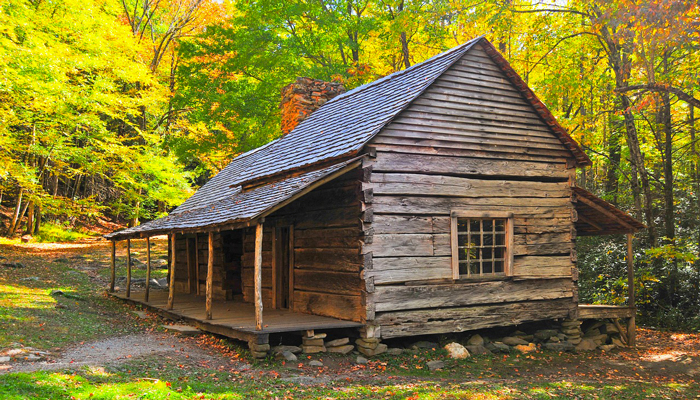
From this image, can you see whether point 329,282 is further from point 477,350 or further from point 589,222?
point 589,222

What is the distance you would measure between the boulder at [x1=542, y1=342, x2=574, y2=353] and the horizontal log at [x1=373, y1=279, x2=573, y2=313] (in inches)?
37.2

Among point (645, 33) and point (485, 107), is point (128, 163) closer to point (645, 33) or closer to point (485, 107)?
point (485, 107)

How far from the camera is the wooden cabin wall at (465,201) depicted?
9.70 metres

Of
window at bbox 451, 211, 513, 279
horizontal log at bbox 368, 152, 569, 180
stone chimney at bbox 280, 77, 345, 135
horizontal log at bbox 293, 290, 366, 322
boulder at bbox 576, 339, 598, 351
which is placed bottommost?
boulder at bbox 576, 339, 598, 351

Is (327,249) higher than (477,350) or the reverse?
higher

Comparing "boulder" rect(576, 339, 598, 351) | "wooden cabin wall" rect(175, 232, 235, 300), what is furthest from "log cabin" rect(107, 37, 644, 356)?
"wooden cabin wall" rect(175, 232, 235, 300)

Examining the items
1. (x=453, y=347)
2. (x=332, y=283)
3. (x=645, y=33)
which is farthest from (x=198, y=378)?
(x=645, y=33)

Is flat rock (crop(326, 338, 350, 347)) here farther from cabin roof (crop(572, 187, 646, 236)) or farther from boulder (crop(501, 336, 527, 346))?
cabin roof (crop(572, 187, 646, 236))

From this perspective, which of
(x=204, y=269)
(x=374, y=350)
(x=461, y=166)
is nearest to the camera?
(x=374, y=350)

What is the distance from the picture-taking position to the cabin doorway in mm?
12164

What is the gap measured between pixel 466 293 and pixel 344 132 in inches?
159

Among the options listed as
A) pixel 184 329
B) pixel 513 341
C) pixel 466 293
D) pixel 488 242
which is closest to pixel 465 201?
pixel 488 242

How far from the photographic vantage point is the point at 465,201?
34.6 feet

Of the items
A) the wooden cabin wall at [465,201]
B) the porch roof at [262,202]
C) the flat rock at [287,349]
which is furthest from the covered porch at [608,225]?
the flat rock at [287,349]
